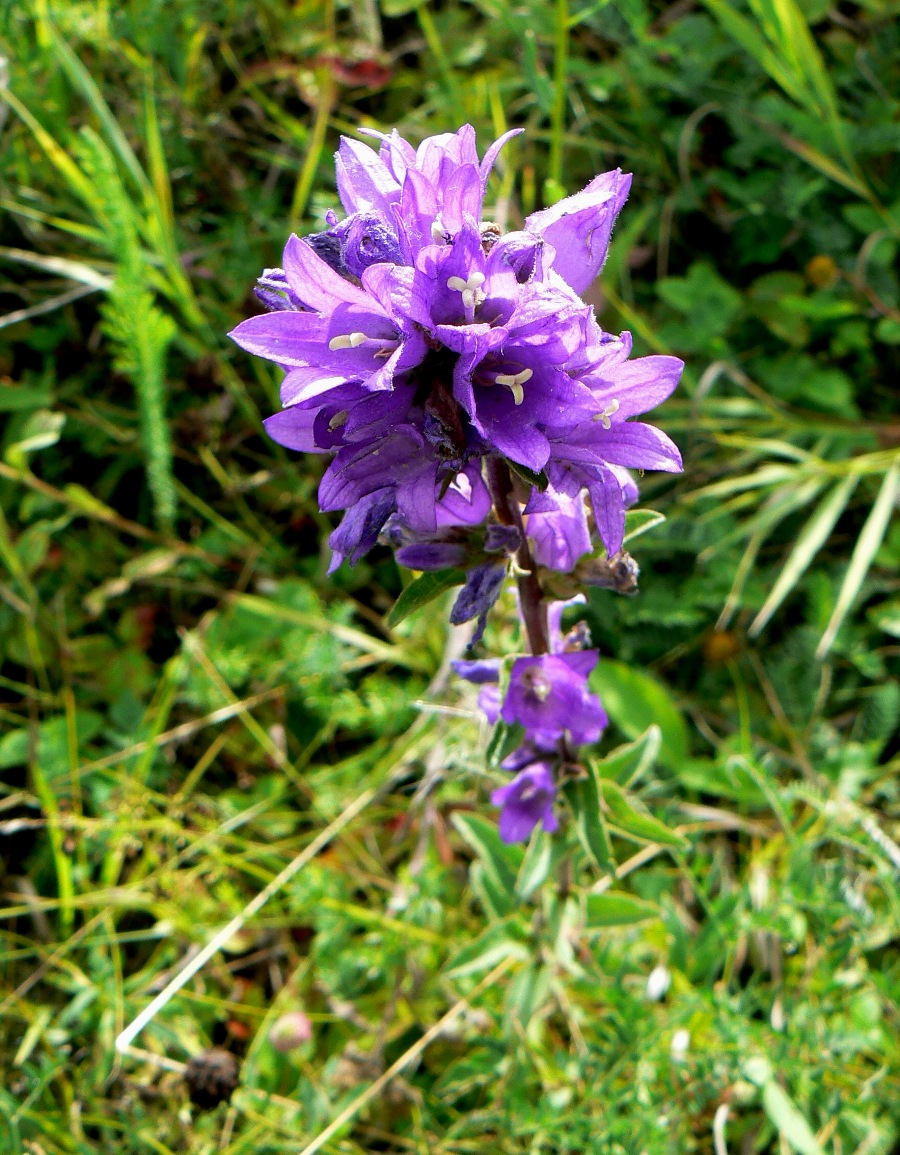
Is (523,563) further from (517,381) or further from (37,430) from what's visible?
(37,430)

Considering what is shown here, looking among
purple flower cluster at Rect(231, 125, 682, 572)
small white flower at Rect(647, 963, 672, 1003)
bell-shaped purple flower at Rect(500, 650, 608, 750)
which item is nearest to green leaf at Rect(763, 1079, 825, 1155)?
small white flower at Rect(647, 963, 672, 1003)

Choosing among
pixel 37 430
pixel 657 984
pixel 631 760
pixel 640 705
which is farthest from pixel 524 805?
pixel 37 430

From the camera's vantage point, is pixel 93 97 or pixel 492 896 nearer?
pixel 492 896

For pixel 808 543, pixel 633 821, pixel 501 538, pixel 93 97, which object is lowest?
pixel 808 543

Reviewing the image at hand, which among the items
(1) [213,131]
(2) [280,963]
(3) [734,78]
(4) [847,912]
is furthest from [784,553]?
(1) [213,131]

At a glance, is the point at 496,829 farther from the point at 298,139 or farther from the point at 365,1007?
the point at 298,139

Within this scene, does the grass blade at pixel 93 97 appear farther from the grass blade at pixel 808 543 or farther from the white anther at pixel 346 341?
the grass blade at pixel 808 543

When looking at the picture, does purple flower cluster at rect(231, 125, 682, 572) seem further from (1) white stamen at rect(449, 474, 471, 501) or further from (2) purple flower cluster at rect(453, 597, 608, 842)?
(2) purple flower cluster at rect(453, 597, 608, 842)
